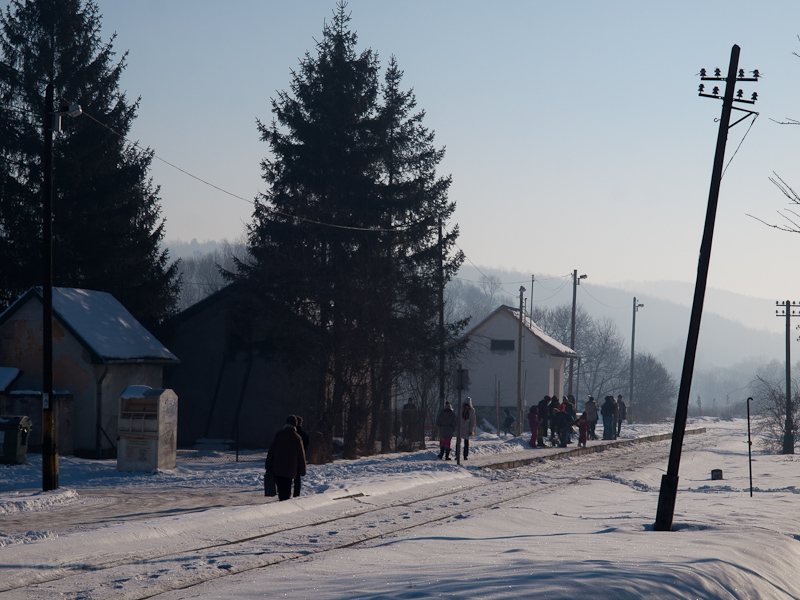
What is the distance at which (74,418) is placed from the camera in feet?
76.7

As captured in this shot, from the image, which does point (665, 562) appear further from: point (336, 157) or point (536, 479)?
point (336, 157)

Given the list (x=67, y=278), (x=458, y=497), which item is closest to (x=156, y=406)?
(x=458, y=497)

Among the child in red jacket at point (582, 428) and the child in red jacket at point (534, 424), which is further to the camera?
the child in red jacket at point (582, 428)

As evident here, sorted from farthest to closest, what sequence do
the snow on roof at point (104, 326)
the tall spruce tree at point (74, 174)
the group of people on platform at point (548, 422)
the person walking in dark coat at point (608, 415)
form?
the person walking in dark coat at point (608, 415), the tall spruce tree at point (74, 174), the group of people on platform at point (548, 422), the snow on roof at point (104, 326)

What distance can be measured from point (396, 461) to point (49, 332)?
11.2m

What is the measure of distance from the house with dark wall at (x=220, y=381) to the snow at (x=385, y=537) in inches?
355

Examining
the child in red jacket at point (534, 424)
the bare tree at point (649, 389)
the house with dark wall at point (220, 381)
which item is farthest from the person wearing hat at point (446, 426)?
the bare tree at point (649, 389)

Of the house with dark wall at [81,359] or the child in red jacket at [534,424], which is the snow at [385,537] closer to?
the house with dark wall at [81,359]

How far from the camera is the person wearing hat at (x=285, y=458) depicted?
579 inches

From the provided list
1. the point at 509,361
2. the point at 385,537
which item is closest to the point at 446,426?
the point at 385,537

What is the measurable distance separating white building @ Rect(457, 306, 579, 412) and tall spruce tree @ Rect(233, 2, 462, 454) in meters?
25.9

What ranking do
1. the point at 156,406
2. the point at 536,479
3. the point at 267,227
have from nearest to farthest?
the point at 156,406 < the point at 536,479 < the point at 267,227

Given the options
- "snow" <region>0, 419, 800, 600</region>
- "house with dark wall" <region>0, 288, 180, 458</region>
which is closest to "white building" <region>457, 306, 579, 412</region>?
"house with dark wall" <region>0, 288, 180, 458</region>

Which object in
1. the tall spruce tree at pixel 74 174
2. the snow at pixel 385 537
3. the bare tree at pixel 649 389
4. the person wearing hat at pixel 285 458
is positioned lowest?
the bare tree at pixel 649 389
